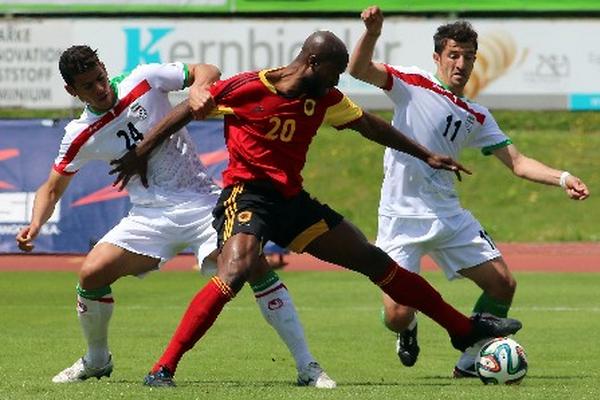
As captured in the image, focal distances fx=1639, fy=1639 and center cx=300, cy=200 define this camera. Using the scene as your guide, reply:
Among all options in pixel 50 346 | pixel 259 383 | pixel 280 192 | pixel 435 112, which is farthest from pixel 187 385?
pixel 50 346

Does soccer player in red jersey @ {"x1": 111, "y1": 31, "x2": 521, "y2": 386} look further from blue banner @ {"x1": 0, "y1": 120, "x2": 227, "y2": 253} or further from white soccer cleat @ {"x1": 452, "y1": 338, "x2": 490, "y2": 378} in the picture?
blue banner @ {"x1": 0, "y1": 120, "x2": 227, "y2": 253}

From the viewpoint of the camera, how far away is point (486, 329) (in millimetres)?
10703

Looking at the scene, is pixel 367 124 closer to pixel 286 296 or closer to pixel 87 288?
pixel 286 296

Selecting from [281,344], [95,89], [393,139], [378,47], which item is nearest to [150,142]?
[95,89]

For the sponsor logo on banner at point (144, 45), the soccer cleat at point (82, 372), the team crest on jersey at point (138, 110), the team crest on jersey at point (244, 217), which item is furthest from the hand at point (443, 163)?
the sponsor logo on banner at point (144, 45)

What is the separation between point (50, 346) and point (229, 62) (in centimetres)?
1636

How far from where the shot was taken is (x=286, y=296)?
10406 mm

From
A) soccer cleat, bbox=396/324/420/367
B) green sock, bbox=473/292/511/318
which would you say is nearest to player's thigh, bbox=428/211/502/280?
green sock, bbox=473/292/511/318

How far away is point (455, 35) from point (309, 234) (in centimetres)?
215

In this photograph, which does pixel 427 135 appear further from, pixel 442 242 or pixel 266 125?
pixel 266 125

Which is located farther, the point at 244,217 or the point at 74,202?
the point at 74,202

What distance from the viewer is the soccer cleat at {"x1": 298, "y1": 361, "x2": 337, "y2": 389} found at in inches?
398

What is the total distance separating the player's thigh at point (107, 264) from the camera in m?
10.5

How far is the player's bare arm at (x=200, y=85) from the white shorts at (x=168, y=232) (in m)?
0.85
